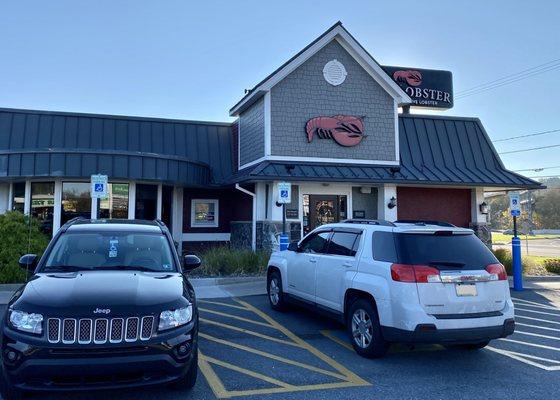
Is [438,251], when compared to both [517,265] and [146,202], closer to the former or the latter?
[517,265]

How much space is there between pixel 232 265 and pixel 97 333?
869 centimetres

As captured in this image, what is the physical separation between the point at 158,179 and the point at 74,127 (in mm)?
4629

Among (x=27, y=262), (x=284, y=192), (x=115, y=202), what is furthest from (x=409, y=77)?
(x=27, y=262)

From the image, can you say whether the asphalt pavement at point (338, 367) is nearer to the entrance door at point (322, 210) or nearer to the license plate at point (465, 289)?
the license plate at point (465, 289)

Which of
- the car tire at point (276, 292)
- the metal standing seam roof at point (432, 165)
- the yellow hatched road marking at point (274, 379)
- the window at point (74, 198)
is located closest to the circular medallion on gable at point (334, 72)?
the metal standing seam roof at point (432, 165)

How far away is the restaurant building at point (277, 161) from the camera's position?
587 inches

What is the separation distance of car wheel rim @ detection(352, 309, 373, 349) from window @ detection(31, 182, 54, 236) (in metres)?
12.4

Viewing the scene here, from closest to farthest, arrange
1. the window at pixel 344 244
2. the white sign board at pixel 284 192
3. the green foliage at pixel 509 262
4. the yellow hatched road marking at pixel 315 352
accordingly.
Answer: the yellow hatched road marking at pixel 315 352 < the window at pixel 344 244 < the white sign board at pixel 284 192 < the green foliage at pixel 509 262

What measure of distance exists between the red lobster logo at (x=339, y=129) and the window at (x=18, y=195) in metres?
9.77

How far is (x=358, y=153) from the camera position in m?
16.4

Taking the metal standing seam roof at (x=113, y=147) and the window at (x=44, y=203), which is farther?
the window at (x=44, y=203)

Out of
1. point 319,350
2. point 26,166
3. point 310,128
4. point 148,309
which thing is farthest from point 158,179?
point 148,309

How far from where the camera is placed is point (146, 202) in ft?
54.2

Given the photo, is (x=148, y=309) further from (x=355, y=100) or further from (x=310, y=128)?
(x=355, y=100)
